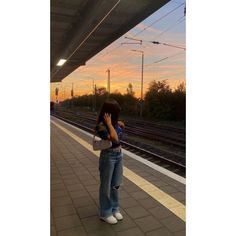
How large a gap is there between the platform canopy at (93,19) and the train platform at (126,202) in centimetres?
350

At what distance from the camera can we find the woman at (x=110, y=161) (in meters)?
3.22

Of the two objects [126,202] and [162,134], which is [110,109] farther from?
[162,134]

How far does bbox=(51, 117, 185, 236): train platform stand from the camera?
3.32m

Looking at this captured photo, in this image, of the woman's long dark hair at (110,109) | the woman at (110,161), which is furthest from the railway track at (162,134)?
the woman's long dark hair at (110,109)

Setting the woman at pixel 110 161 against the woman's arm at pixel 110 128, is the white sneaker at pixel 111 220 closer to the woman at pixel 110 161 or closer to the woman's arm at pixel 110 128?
the woman at pixel 110 161

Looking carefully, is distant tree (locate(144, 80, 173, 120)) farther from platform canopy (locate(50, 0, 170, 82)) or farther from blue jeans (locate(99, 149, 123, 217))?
blue jeans (locate(99, 149, 123, 217))

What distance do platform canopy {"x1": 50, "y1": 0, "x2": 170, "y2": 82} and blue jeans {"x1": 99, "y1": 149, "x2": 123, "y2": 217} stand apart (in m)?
3.86

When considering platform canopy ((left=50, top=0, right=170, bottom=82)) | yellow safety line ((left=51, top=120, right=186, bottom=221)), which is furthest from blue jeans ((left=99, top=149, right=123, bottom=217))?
platform canopy ((left=50, top=0, right=170, bottom=82))

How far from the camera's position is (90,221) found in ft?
11.6

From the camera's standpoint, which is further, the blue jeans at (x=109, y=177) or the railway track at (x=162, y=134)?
the railway track at (x=162, y=134)
